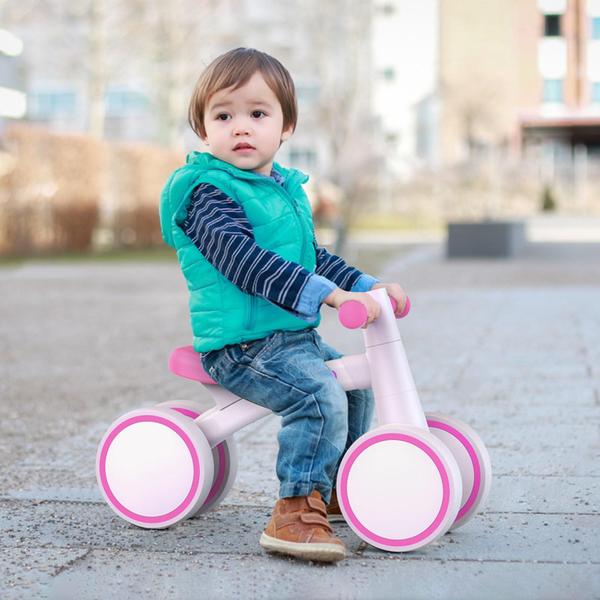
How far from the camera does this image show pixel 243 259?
126 inches

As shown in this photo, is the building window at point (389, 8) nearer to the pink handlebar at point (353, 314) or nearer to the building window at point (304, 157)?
the building window at point (304, 157)

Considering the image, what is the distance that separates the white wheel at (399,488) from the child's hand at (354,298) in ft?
1.03

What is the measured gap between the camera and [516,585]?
301cm

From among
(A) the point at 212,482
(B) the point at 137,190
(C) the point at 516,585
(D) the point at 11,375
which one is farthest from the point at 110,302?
(B) the point at 137,190

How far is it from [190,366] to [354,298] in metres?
0.59

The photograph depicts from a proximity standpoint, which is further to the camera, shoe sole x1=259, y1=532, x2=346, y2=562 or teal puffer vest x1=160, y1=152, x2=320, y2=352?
teal puffer vest x1=160, y1=152, x2=320, y2=352

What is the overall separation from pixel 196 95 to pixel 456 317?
650cm

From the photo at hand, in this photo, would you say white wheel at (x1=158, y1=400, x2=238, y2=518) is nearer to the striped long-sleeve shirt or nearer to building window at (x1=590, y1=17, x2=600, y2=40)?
the striped long-sleeve shirt

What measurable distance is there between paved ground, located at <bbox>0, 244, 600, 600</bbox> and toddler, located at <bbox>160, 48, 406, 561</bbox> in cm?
21

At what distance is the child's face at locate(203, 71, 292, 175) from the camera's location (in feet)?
10.9

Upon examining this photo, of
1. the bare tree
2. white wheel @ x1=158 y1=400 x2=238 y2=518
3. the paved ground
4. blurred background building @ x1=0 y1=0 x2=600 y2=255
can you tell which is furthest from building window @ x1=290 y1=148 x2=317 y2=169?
white wheel @ x1=158 y1=400 x2=238 y2=518

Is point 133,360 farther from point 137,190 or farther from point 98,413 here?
point 137,190

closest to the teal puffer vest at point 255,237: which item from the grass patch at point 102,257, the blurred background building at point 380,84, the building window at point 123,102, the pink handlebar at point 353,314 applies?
the pink handlebar at point 353,314

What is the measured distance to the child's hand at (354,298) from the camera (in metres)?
3.13
